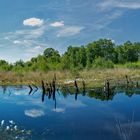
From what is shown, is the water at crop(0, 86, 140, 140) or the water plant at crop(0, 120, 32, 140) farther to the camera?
the water at crop(0, 86, 140, 140)

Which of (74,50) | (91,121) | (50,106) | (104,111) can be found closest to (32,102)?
(50,106)

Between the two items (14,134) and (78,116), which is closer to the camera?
(14,134)

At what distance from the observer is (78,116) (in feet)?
72.6

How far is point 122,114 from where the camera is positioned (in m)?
22.4

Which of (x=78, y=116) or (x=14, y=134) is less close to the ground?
(x=78, y=116)

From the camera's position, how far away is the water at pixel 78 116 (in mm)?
17141

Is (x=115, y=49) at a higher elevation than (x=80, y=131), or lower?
higher

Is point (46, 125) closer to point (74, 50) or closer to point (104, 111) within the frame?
point (104, 111)

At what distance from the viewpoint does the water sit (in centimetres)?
1714

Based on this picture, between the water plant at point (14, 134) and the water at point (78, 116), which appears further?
the water at point (78, 116)

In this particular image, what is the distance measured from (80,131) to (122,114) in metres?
5.31

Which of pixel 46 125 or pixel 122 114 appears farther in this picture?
pixel 122 114

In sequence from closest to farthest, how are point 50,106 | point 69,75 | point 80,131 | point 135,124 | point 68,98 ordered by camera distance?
point 80,131 < point 135,124 < point 50,106 < point 68,98 < point 69,75

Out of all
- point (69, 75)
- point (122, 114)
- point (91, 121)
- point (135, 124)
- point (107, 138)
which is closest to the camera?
point (107, 138)
